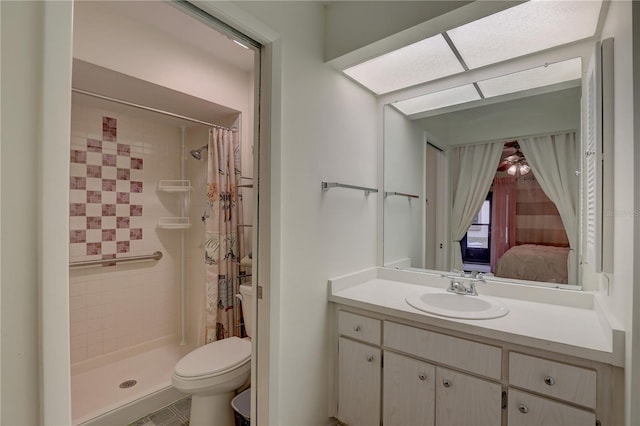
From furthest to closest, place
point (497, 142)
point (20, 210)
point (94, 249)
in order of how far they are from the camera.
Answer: point (94, 249) < point (497, 142) < point (20, 210)

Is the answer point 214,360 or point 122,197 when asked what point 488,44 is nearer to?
point 214,360

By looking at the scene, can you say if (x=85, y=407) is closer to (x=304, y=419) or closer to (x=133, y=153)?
(x=304, y=419)

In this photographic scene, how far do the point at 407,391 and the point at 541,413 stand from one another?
54 cm

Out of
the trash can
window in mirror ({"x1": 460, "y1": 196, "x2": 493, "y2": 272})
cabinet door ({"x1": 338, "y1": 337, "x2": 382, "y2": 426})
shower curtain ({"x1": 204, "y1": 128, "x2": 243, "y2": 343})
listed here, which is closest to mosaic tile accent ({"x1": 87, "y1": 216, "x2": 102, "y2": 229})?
shower curtain ({"x1": 204, "y1": 128, "x2": 243, "y2": 343})

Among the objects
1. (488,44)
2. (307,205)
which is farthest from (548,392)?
(488,44)

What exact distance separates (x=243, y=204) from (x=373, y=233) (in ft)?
3.83

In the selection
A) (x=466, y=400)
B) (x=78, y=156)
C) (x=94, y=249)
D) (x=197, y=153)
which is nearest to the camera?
(x=466, y=400)

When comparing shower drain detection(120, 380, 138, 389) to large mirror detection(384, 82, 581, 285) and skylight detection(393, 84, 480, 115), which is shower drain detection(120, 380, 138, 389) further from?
skylight detection(393, 84, 480, 115)

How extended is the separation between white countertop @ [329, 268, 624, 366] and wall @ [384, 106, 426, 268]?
25cm

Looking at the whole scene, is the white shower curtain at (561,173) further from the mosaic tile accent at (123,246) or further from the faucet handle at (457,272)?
the mosaic tile accent at (123,246)

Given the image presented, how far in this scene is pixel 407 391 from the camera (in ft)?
4.67

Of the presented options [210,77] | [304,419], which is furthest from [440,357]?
[210,77]

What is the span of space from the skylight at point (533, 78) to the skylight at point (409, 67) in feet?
0.71

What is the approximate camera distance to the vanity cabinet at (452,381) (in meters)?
1.05
